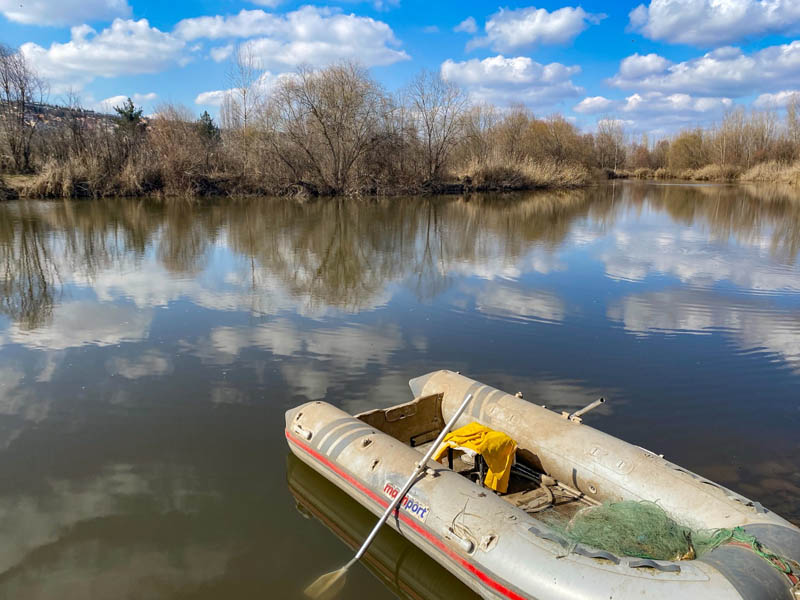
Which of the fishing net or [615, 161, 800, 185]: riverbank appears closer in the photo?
the fishing net

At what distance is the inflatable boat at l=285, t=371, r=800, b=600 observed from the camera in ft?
9.61

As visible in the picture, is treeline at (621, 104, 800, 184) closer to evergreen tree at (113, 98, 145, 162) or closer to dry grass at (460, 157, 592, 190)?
dry grass at (460, 157, 592, 190)

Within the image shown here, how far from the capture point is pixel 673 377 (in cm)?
665

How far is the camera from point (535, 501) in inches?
167

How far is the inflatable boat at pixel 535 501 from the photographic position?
2928mm

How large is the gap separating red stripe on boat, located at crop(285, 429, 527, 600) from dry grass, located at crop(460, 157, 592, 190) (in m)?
34.3

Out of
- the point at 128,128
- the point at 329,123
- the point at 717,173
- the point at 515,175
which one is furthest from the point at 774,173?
the point at 128,128

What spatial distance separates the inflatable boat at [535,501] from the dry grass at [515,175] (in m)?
33.6

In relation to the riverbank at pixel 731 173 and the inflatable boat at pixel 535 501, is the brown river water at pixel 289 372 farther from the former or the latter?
the riverbank at pixel 731 173

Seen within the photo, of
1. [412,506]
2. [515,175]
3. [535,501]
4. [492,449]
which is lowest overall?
[535,501]

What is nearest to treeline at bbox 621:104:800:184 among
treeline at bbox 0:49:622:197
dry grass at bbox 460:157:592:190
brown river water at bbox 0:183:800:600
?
dry grass at bbox 460:157:592:190

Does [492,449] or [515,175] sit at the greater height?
[515,175]

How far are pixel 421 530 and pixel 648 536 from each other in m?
1.33

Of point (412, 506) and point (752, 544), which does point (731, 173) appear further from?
point (412, 506)
